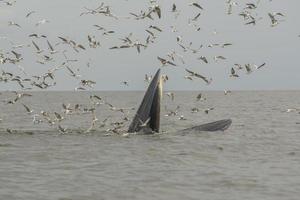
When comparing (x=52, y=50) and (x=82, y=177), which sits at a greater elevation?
(x=52, y=50)

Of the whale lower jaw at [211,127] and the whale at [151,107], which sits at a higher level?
the whale at [151,107]

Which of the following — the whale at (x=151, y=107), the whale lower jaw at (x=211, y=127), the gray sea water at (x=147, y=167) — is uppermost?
the whale at (x=151, y=107)

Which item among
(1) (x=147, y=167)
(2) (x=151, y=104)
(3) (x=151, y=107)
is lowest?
(1) (x=147, y=167)

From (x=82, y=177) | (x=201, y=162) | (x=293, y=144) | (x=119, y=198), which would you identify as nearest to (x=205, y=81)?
(x=201, y=162)

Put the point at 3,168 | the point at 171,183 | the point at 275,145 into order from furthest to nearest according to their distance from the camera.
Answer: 1. the point at 275,145
2. the point at 3,168
3. the point at 171,183

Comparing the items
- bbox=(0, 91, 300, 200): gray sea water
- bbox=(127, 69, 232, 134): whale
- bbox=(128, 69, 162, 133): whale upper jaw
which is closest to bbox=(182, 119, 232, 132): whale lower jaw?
bbox=(0, 91, 300, 200): gray sea water

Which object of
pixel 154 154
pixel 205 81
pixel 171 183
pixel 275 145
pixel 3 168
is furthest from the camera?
pixel 275 145

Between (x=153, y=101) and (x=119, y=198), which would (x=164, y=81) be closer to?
(x=153, y=101)

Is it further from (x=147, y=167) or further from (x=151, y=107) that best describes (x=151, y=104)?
(x=147, y=167)

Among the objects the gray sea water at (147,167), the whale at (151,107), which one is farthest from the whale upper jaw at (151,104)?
the gray sea water at (147,167)

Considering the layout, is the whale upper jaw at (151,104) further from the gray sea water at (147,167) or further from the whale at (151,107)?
the gray sea water at (147,167)

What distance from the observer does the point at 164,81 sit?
22641 millimetres

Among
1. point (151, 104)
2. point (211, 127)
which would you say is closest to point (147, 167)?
point (151, 104)

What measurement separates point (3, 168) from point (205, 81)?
Answer: 20.0 ft
